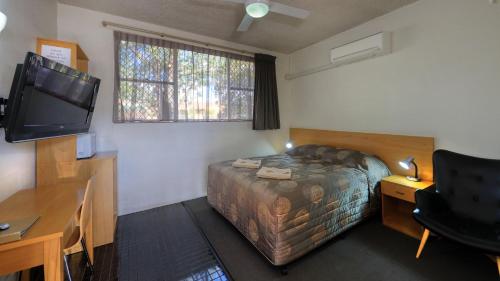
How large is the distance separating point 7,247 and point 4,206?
617 mm

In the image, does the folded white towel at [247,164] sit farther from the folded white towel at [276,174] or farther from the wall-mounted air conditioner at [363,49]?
the wall-mounted air conditioner at [363,49]

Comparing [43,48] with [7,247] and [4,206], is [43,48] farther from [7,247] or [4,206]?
[7,247]

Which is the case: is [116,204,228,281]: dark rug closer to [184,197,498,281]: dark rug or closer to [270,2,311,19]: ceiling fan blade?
[184,197,498,281]: dark rug

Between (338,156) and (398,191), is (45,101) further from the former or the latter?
(398,191)

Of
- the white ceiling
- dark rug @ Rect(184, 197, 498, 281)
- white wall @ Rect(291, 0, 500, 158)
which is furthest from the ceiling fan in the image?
dark rug @ Rect(184, 197, 498, 281)

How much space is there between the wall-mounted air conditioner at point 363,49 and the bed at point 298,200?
4.57 feet

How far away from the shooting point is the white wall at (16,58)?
152 centimetres

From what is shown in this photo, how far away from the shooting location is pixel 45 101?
1.48m

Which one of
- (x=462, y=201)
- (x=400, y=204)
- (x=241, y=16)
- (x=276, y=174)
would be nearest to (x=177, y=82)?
(x=241, y=16)

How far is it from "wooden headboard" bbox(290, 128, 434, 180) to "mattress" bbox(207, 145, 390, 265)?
18 cm

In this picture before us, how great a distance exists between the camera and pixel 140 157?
116 inches

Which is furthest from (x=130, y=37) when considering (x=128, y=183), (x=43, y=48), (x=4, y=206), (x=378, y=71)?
(x=378, y=71)

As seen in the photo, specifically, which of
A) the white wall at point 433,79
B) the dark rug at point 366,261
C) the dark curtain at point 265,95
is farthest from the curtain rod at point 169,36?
the dark rug at point 366,261

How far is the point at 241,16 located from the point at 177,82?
50.6 inches
